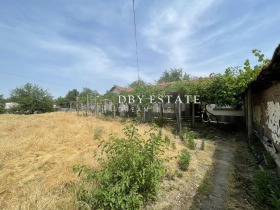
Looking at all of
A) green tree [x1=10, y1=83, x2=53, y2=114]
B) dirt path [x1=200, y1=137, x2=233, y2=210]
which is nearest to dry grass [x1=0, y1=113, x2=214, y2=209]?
dirt path [x1=200, y1=137, x2=233, y2=210]

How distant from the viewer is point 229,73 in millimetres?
10219

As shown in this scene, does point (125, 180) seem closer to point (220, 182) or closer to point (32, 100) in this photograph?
point (220, 182)

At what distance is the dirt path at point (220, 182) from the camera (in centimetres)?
353

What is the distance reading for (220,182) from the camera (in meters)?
4.46

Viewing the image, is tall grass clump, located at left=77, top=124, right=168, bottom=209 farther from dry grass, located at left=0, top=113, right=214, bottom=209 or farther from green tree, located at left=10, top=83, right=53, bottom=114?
green tree, located at left=10, top=83, right=53, bottom=114

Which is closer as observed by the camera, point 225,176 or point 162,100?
point 225,176

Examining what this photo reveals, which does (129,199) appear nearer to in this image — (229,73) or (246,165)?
(246,165)

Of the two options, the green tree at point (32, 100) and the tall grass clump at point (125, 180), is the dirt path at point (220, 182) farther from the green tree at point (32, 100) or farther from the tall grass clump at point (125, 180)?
the green tree at point (32, 100)

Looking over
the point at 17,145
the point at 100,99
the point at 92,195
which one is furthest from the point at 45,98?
the point at 92,195

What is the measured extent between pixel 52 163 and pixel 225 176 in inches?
178

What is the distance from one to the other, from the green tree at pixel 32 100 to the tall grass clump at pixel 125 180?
3242 centimetres

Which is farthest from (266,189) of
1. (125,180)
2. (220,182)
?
(125,180)

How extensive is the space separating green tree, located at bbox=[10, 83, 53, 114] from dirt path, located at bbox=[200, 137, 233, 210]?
3179 centimetres

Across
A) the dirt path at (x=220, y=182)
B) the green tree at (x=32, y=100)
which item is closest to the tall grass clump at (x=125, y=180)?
the dirt path at (x=220, y=182)
